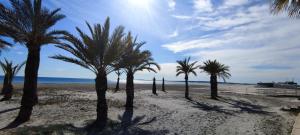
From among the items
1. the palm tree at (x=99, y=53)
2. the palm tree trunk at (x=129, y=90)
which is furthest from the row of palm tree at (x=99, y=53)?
the palm tree trunk at (x=129, y=90)

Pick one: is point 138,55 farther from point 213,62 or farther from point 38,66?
point 213,62

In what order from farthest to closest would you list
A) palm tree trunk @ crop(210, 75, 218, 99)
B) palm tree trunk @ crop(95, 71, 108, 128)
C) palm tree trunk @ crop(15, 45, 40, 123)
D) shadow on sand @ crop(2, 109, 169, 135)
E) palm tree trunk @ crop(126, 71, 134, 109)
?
palm tree trunk @ crop(210, 75, 218, 99), palm tree trunk @ crop(126, 71, 134, 109), palm tree trunk @ crop(95, 71, 108, 128), palm tree trunk @ crop(15, 45, 40, 123), shadow on sand @ crop(2, 109, 169, 135)

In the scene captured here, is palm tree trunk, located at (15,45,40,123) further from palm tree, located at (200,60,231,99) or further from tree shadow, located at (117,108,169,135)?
palm tree, located at (200,60,231,99)

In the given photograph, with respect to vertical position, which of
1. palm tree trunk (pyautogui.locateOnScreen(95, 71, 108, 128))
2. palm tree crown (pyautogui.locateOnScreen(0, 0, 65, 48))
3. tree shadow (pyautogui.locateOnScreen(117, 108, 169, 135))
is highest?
palm tree crown (pyautogui.locateOnScreen(0, 0, 65, 48))

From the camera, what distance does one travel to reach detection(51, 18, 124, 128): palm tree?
13.4 m

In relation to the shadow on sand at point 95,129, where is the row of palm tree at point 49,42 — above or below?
above

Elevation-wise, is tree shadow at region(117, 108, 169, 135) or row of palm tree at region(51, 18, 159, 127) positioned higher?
row of palm tree at region(51, 18, 159, 127)

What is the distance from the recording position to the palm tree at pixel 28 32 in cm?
1241

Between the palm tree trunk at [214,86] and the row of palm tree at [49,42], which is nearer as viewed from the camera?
the row of palm tree at [49,42]

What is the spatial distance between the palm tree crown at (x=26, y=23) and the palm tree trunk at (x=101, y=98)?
2767mm

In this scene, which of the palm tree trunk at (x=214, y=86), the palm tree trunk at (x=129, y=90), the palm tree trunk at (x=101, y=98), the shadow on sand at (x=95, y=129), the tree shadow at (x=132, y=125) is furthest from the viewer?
the palm tree trunk at (x=214, y=86)

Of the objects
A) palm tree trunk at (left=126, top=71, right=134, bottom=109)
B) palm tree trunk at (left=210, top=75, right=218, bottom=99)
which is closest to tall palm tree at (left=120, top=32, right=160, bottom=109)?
palm tree trunk at (left=126, top=71, right=134, bottom=109)

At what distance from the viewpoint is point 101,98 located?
1351 cm

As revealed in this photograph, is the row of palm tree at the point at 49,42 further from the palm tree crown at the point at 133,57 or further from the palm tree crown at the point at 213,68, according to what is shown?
the palm tree crown at the point at 213,68
